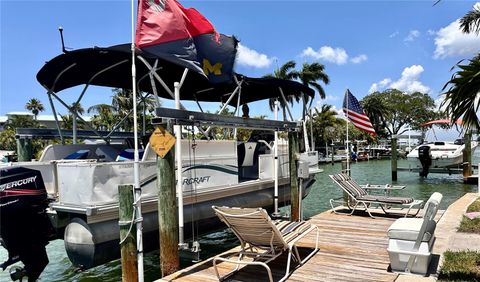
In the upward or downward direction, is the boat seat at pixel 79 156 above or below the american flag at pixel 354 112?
below

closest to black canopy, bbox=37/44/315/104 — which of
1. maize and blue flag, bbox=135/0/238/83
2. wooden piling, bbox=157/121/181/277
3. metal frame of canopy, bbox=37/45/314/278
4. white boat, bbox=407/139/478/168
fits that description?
metal frame of canopy, bbox=37/45/314/278

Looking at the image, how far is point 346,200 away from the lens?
Answer: 10.4 meters

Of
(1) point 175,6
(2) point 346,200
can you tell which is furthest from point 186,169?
(2) point 346,200

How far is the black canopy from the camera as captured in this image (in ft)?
26.7

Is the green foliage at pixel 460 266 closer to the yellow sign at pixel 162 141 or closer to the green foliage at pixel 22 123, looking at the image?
the yellow sign at pixel 162 141

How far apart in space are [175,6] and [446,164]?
78.7 feet

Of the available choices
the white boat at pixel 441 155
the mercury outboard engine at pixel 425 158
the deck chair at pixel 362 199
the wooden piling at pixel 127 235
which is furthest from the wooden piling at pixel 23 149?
the mercury outboard engine at pixel 425 158

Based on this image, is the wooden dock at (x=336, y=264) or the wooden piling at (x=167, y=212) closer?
the wooden dock at (x=336, y=264)

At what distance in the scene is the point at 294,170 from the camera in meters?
8.95

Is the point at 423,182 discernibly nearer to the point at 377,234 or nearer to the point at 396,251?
the point at 377,234

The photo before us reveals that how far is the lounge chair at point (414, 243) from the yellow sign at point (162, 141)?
3259 mm

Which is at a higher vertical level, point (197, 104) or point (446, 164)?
point (197, 104)

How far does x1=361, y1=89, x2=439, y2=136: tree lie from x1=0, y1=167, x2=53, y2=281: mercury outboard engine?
230 feet

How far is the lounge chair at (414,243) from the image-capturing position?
4957 millimetres
